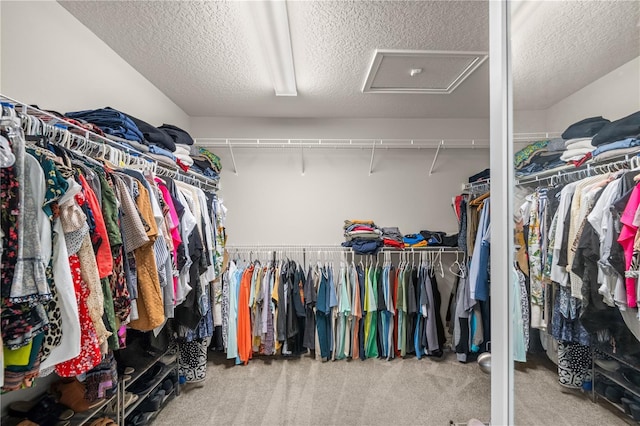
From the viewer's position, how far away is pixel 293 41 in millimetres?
1852

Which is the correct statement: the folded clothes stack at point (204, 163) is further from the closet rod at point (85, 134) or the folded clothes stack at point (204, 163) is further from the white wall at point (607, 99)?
the white wall at point (607, 99)

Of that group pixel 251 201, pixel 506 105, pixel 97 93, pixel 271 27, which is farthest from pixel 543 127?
pixel 251 201

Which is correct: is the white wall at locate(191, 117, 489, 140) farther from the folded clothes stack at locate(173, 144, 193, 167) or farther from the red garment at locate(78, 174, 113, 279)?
the red garment at locate(78, 174, 113, 279)

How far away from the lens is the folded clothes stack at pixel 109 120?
1546mm

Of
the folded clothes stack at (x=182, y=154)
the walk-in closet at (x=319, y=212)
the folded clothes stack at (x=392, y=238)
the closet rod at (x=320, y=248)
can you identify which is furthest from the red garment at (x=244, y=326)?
the folded clothes stack at (x=392, y=238)

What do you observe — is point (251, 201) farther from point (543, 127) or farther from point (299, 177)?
point (543, 127)

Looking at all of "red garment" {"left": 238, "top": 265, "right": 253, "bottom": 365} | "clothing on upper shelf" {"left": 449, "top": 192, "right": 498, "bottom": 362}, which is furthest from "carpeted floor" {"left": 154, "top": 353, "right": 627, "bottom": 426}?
"clothing on upper shelf" {"left": 449, "top": 192, "right": 498, "bottom": 362}

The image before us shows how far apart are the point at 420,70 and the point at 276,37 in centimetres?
114

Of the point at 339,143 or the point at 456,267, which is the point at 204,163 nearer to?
the point at 339,143

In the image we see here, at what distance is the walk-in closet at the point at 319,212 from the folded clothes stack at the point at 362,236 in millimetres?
24

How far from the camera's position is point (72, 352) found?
0.90 m

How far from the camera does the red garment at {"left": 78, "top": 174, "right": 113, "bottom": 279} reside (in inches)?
42.2

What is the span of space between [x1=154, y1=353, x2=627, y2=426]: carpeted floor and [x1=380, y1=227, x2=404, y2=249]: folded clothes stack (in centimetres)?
111

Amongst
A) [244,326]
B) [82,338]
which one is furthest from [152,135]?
[244,326]
